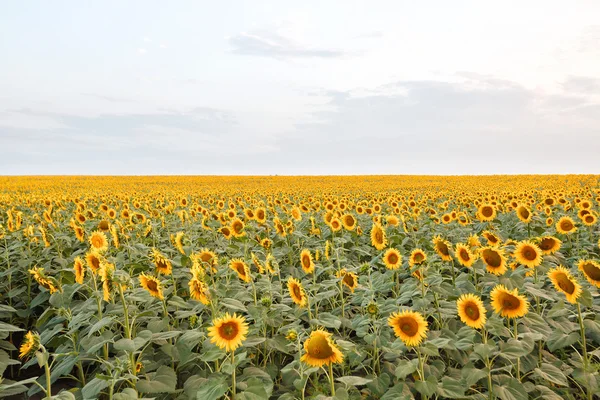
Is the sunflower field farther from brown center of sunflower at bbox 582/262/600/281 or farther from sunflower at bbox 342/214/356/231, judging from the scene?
sunflower at bbox 342/214/356/231

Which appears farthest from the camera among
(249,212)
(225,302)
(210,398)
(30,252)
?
(249,212)

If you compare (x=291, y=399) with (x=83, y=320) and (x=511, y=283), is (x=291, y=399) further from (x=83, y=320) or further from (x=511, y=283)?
(x=511, y=283)

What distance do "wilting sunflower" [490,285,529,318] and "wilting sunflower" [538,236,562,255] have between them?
1.53 metres

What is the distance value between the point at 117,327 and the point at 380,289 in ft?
10.2

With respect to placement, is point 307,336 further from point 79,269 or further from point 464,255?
point 79,269

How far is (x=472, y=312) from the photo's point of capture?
342cm

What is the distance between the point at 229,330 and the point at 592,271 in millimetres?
3432

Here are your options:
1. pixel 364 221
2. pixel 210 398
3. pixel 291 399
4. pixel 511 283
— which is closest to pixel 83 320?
pixel 210 398

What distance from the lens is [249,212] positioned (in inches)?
324

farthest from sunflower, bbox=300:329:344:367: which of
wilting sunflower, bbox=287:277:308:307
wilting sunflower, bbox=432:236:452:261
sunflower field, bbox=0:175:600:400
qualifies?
wilting sunflower, bbox=432:236:452:261

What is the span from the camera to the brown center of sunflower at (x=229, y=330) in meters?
2.95

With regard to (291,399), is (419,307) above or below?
above

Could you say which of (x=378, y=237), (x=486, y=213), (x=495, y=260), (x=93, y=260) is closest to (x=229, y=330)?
(x=93, y=260)

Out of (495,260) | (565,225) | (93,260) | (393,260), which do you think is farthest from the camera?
(565,225)
